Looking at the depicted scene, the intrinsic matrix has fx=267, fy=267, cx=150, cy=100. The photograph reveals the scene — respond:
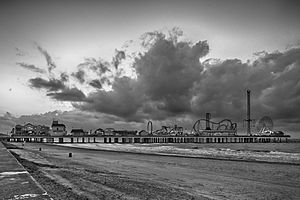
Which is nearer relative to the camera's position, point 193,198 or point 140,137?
point 193,198

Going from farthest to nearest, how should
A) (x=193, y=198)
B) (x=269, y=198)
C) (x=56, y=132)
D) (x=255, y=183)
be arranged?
(x=56, y=132) < (x=255, y=183) < (x=269, y=198) < (x=193, y=198)

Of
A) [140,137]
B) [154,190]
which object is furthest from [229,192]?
[140,137]

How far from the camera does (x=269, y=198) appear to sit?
12.0 meters

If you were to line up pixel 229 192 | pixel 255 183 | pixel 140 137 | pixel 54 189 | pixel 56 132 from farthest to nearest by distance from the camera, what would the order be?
pixel 56 132, pixel 140 137, pixel 255 183, pixel 229 192, pixel 54 189

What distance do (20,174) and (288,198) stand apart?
1161cm

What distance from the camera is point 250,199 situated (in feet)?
38.4

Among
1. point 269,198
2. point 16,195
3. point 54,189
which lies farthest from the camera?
point 269,198

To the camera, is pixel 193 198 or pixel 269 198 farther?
pixel 269 198

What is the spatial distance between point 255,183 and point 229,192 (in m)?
4.08

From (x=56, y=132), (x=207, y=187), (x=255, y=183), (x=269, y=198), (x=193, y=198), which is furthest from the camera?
(x=56, y=132)

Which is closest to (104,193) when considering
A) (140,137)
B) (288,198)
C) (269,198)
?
(269,198)

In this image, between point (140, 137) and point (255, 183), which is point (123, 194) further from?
point (140, 137)

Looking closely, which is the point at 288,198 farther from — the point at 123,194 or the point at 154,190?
the point at 123,194

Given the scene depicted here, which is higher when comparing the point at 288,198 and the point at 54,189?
the point at 54,189
